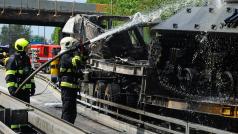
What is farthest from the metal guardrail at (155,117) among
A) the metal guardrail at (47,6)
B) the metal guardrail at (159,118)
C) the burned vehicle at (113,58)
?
the metal guardrail at (47,6)

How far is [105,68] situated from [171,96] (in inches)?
93.1

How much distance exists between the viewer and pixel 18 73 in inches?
393

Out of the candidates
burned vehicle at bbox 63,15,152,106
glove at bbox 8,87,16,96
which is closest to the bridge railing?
burned vehicle at bbox 63,15,152,106

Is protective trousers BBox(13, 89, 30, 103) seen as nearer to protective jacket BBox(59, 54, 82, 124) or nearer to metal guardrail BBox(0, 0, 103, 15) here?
protective jacket BBox(59, 54, 82, 124)

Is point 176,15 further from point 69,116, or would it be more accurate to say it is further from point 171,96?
point 69,116

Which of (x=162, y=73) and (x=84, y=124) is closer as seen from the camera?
(x=162, y=73)

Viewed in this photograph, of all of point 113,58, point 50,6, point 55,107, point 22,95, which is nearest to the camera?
point 22,95

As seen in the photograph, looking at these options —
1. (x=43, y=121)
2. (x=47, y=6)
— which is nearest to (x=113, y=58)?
(x=43, y=121)

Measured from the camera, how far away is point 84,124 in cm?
1178

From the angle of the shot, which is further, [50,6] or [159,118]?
[50,6]

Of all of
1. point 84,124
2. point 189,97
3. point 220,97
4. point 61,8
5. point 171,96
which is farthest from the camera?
point 61,8

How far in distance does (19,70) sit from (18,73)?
69 mm

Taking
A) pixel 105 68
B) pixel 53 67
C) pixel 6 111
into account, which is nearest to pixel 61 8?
pixel 53 67

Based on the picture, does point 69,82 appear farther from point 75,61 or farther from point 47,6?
point 47,6
